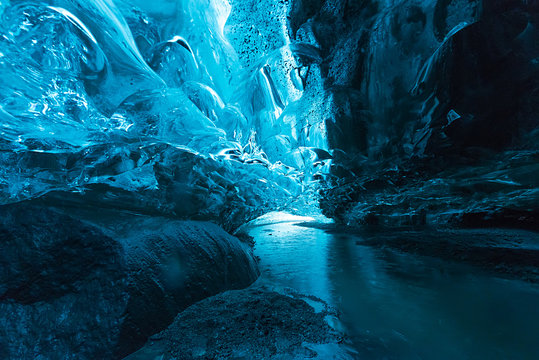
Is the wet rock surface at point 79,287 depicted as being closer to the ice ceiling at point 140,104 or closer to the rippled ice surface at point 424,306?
the ice ceiling at point 140,104

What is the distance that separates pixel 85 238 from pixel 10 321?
2.83 ft

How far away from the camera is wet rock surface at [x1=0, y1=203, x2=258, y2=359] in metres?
2.04

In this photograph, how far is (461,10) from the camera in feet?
8.29

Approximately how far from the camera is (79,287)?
2334mm

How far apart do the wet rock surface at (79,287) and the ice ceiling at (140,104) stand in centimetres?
108

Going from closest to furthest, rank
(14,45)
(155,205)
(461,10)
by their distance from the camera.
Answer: (14,45) < (461,10) < (155,205)

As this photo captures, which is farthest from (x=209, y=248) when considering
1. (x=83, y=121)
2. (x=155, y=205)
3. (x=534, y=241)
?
(x=534, y=241)

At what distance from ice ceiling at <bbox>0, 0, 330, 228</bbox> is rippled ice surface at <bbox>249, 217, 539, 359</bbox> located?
9.54ft

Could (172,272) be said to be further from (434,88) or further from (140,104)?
(434,88)

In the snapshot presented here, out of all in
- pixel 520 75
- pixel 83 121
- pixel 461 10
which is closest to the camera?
pixel 461 10

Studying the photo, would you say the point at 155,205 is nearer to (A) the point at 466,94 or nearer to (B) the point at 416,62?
(B) the point at 416,62

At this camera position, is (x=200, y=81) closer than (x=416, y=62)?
No

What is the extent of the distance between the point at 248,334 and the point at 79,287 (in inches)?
74.2

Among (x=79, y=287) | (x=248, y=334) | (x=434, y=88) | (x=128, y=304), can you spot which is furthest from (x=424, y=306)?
(x=79, y=287)
